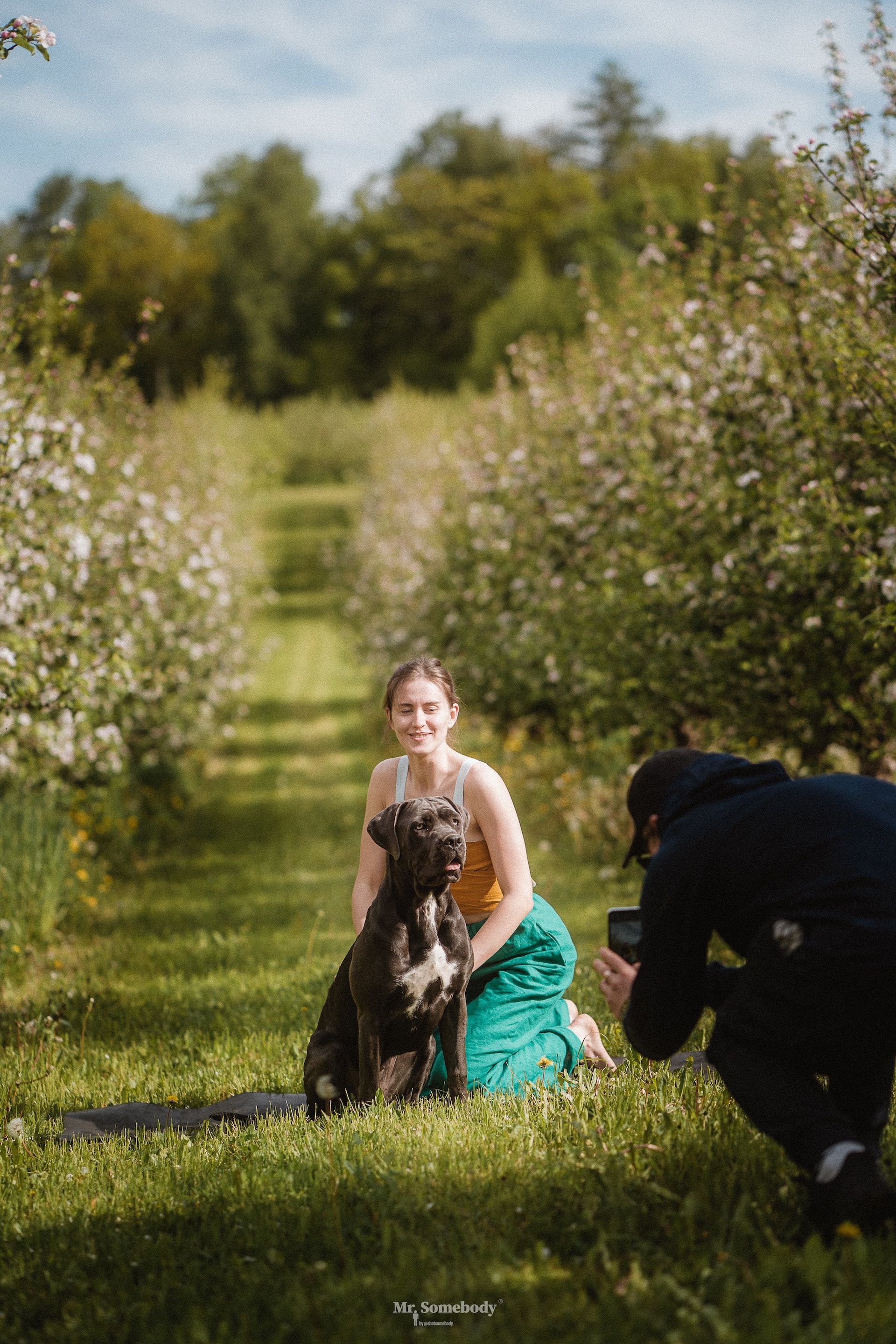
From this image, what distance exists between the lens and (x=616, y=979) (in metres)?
2.95

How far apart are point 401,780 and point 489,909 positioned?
59cm

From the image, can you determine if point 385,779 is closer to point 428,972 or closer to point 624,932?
point 428,972

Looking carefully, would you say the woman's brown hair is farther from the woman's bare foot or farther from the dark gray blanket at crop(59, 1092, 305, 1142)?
the dark gray blanket at crop(59, 1092, 305, 1142)

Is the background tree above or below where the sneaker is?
above

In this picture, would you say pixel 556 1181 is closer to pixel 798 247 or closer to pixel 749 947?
pixel 749 947

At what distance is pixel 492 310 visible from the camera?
40.5 meters

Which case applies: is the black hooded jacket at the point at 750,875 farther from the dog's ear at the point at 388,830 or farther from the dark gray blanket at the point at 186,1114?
the dark gray blanket at the point at 186,1114

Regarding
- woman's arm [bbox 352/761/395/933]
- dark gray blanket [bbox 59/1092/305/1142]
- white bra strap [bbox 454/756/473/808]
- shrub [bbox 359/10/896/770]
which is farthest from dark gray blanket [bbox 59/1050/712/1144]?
shrub [bbox 359/10/896/770]

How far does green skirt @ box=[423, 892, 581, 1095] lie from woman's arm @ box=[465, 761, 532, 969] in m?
0.17

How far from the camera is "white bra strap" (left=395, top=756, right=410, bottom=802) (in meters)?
4.20

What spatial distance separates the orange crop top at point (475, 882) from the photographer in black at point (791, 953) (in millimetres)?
1312

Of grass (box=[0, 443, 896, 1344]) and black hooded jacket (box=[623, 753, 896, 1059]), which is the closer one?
grass (box=[0, 443, 896, 1344])

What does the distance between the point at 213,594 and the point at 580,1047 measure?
27.8ft

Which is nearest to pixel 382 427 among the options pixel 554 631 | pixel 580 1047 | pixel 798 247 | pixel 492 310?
pixel 492 310
